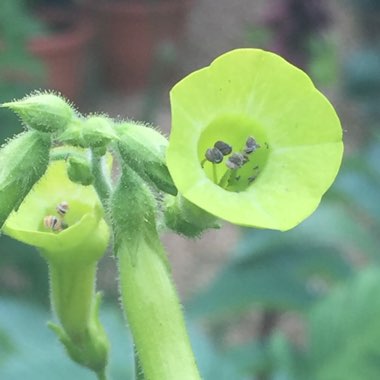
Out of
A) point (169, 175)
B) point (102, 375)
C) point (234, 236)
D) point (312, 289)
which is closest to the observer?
point (169, 175)

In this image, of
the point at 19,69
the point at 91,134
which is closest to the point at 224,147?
the point at 91,134

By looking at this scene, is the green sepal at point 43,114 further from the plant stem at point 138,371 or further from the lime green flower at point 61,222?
the plant stem at point 138,371

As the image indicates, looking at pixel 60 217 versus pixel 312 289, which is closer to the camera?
pixel 60 217

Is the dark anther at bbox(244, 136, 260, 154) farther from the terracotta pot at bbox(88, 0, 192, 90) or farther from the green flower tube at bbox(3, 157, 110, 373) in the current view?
the terracotta pot at bbox(88, 0, 192, 90)

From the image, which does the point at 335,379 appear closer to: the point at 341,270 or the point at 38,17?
the point at 341,270

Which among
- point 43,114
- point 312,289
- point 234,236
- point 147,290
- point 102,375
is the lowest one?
point 234,236

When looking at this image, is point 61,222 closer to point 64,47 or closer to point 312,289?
point 312,289

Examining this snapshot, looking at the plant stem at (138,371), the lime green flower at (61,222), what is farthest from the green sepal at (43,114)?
the plant stem at (138,371)
